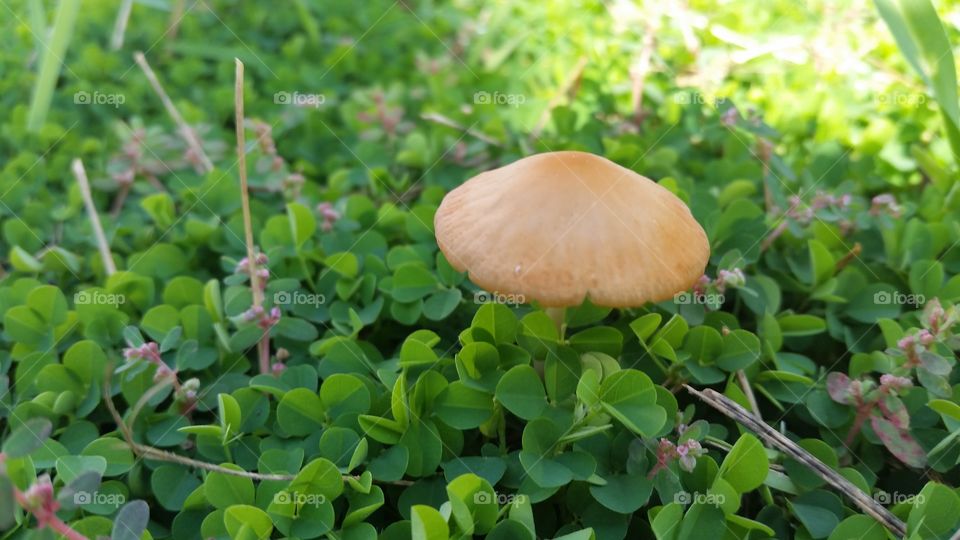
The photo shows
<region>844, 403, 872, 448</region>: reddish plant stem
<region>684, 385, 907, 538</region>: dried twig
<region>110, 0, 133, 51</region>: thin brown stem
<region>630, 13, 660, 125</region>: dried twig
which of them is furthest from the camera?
<region>110, 0, 133, 51</region>: thin brown stem

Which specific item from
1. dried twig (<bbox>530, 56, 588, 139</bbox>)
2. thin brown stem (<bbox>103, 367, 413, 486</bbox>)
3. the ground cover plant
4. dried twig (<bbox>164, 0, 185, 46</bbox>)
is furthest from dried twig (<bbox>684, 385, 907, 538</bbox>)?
dried twig (<bbox>164, 0, 185, 46</bbox>)

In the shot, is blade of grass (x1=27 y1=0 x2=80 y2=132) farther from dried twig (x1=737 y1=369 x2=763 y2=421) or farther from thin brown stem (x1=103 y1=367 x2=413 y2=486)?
dried twig (x1=737 y1=369 x2=763 y2=421)

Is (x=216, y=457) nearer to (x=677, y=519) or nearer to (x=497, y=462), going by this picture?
(x=497, y=462)

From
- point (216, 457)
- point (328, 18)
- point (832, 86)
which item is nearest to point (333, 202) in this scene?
A: point (216, 457)

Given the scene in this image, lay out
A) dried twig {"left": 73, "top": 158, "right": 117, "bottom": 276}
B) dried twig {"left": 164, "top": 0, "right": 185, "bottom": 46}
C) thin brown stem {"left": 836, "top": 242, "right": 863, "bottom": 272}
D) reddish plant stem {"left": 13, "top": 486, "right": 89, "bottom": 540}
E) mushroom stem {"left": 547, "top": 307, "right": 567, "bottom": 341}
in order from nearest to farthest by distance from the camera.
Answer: reddish plant stem {"left": 13, "top": 486, "right": 89, "bottom": 540}, mushroom stem {"left": 547, "top": 307, "right": 567, "bottom": 341}, thin brown stem {"left": 836, "top": 242, "right": 863, "bottom": 272}, dried twig {"left": 73, "top": 158, "right": 117, "bottom": 276}, dried twig {"left": 164, "top": 0, "right": 185, "bottom": 46}

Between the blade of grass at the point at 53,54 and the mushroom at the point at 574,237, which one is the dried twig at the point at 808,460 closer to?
the mushroom at the point at 574,237

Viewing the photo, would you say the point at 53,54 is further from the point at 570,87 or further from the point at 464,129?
the point at 570,87

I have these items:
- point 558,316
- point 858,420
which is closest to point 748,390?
point 858,420
